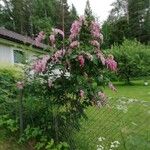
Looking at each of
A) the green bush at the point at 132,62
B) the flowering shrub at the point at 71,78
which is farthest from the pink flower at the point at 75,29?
the green bush at the point at 132,62

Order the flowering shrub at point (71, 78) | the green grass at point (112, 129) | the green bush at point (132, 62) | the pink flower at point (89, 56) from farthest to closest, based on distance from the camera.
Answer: the green bush at point (132, 62)
the flowering shrub at point (71, 78)
the pink flower at point (89, 56)
the green grass at point (112, 129)

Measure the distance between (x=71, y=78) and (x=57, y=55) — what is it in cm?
41

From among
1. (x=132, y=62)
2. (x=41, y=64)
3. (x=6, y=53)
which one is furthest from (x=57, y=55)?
(x=132, y=62)


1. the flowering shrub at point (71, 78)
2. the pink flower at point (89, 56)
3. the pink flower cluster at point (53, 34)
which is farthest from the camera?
the pink flower cluster at point (53, 34)

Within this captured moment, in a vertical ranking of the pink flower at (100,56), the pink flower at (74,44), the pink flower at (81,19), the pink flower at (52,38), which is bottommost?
the pink flower at (100,56)

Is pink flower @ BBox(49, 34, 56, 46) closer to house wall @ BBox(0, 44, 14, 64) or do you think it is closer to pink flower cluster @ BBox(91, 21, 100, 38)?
pink flower cluster @ BBox(91, 21, 100, 38)

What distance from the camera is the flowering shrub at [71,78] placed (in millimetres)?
5801

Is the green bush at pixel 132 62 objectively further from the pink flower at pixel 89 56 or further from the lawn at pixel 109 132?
the pink flower at pixel 89 56

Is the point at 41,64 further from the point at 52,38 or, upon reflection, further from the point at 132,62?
the point at 132,62

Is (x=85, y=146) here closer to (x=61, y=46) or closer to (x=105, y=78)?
(x=105, y=78)

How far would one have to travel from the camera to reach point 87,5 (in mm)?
6000

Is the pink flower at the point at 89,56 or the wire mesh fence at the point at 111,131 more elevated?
the pink flower at the point at 89,56

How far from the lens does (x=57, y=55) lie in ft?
18.8

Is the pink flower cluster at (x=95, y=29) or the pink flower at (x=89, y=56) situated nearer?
the pink flower at (x=89, y=56)
